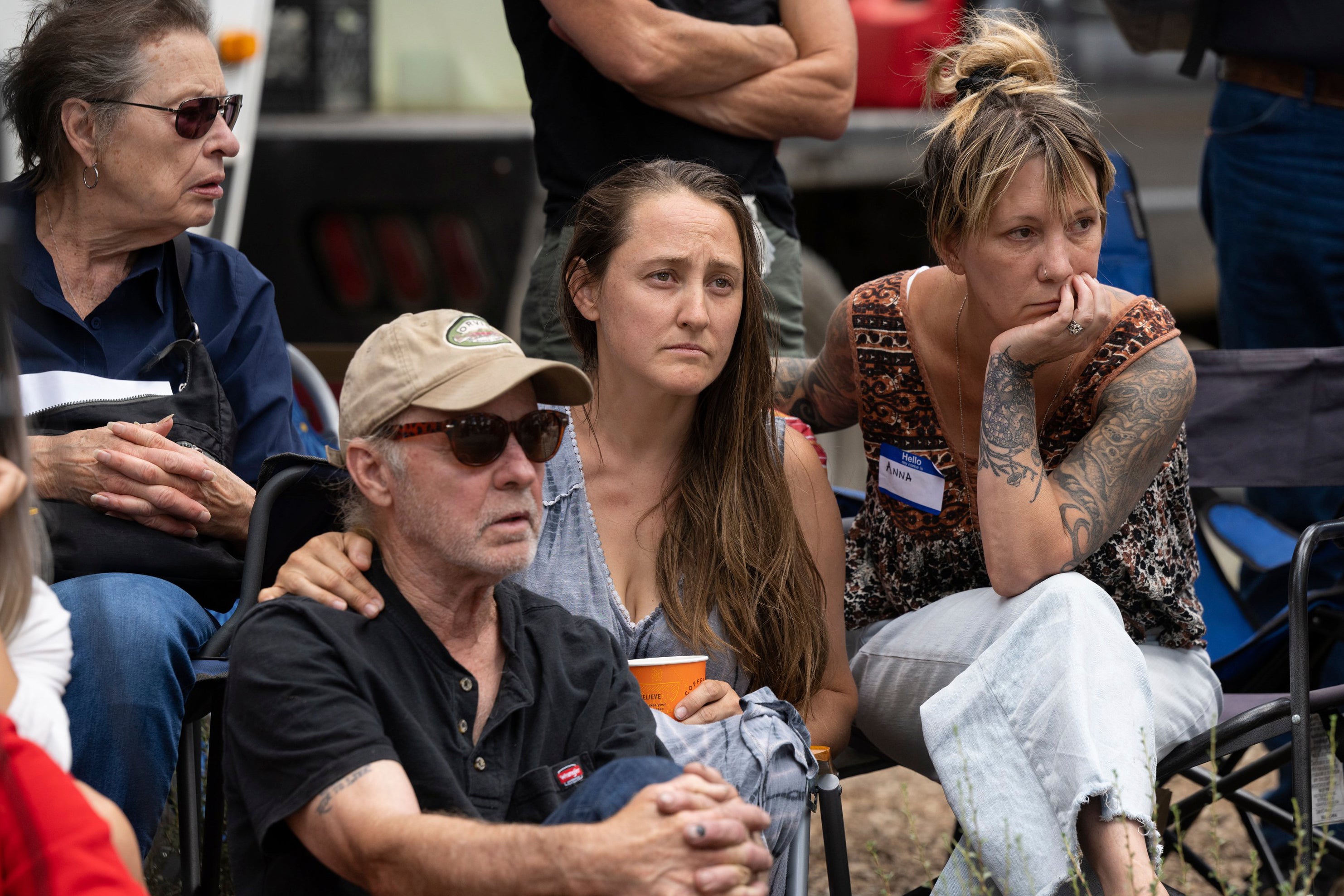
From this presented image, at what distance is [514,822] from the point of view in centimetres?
205

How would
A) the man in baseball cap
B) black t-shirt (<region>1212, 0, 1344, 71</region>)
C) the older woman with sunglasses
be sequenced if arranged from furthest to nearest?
black t-shirt (<region>1212, 0, 1344, 71</region>)
the older woman with sunglasses
the man in baseball cap

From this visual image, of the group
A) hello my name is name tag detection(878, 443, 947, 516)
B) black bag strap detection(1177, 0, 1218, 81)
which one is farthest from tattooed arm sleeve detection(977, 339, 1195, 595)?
black bag strap detection(1177, 0, 1218, 81)

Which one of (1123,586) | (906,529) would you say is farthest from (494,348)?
(1123,586)

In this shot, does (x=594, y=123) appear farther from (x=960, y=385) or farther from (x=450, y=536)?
(x=450, y=536)

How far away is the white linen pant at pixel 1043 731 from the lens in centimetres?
229

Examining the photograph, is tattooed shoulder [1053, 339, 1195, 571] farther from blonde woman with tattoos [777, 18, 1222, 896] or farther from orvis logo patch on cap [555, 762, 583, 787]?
orvis logo patch on cap [555, 762, 583, 787]

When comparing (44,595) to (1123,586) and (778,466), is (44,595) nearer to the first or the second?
(778,466)

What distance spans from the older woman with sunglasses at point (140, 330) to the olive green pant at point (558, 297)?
0.63 meters

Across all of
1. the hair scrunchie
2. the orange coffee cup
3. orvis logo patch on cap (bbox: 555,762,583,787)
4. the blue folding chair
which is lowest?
the blue folding chair

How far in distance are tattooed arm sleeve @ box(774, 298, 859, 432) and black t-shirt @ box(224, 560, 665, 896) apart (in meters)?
1.04

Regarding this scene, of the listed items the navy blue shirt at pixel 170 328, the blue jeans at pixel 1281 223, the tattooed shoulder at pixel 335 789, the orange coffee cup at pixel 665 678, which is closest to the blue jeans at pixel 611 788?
the tattooed shoulder at pixel 335 789

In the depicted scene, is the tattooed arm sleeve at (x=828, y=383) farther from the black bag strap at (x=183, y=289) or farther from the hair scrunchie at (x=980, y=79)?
the black bag strap at (x=183, y=289)

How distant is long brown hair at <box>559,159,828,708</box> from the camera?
8.80ft

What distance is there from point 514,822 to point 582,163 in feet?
5.79
